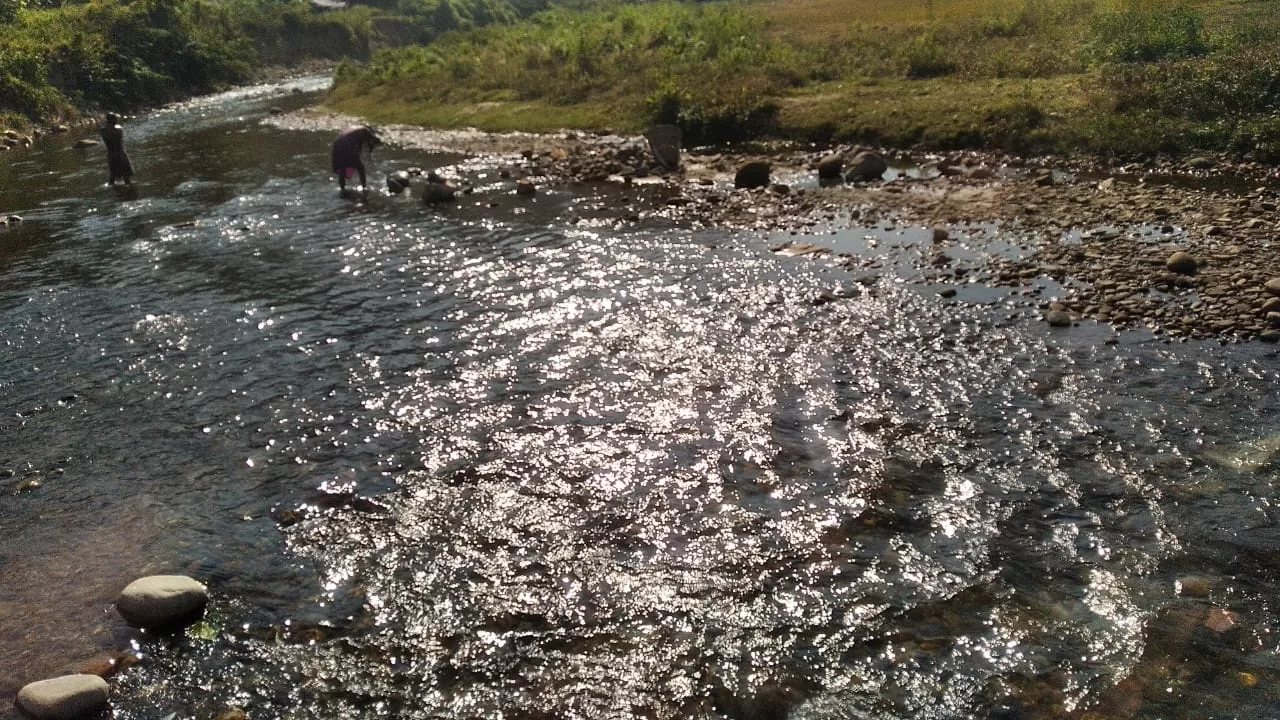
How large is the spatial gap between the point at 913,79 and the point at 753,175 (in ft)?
45.6

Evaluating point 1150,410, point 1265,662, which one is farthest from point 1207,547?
point 1150,410

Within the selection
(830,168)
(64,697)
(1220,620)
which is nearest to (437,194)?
(830,168)

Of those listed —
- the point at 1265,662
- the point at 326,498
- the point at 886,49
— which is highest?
the point at 886,49

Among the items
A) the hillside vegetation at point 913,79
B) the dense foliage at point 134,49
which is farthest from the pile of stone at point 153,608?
the dense foliage at point 134,49

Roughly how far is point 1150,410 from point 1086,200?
1067 centimetres

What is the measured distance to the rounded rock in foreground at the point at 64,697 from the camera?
7.40m

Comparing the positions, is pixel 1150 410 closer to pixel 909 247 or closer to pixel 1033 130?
pixel 909 247

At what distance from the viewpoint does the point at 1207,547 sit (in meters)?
9.09

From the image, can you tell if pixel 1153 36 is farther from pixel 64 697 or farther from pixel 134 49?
pixel 134 49

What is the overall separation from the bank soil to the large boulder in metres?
0.35

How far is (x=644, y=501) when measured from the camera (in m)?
10.6

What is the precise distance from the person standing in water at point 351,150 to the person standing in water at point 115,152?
28.7 feet

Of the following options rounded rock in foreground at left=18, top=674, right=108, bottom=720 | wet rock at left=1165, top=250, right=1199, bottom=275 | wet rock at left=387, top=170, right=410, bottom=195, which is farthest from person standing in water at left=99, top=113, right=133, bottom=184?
wet rock at left=1165, top=250, right=1199, bottom=275

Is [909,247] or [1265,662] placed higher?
[909,247]
